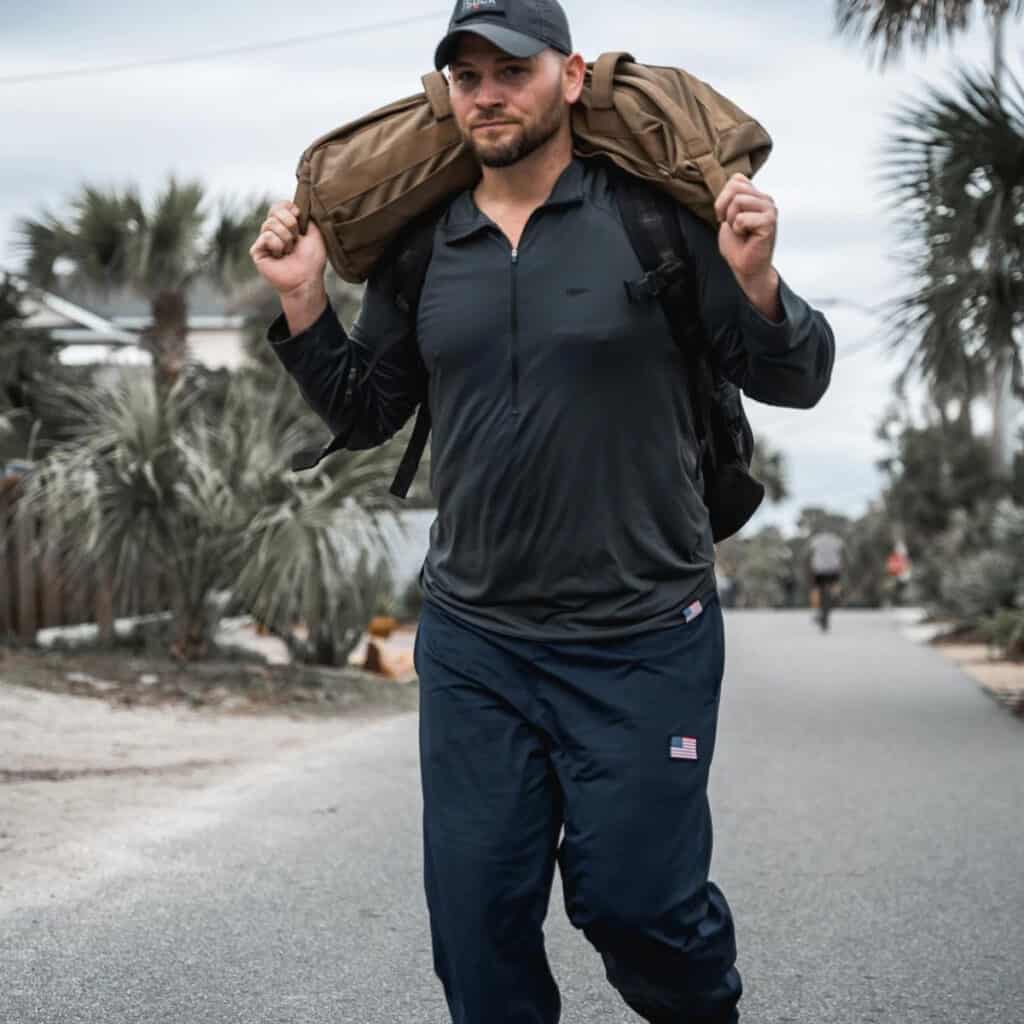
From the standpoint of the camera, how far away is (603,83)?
3.72m

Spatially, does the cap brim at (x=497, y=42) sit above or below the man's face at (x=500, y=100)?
above

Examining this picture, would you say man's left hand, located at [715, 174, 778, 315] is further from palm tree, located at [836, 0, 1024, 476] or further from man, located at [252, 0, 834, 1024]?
palm tree, located at [836, 0, 1024, 476]

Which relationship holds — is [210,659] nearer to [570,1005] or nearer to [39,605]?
[39,605]

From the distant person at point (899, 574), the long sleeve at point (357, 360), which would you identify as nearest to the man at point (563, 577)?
the long sleeve at point (357, 360)

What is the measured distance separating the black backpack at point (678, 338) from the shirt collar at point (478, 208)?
6 centimetres

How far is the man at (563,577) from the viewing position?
11.3 ft

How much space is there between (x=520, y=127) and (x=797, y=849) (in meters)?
4.45

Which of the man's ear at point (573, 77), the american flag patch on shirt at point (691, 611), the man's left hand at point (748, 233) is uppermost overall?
the man's ear at point (573, 77)

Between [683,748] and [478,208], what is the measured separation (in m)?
1.14

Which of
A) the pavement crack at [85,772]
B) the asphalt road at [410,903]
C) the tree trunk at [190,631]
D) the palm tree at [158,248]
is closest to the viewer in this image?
the asphalt road at [410,903]

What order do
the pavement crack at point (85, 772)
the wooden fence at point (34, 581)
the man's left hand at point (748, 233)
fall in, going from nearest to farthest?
the man's left hand at point (748, 233), the pavement crack at point (85, 772), the wooden fence at point (34, 581)

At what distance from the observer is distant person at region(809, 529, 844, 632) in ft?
84.4

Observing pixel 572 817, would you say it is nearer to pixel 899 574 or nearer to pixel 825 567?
pixel 825 567

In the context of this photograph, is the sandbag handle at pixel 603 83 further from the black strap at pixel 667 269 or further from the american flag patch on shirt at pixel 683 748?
the american flag patch on shirt at pixel 683 748
